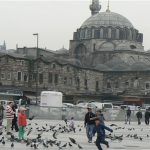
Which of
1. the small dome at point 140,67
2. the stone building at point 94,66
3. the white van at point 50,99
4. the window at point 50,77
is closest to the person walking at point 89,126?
the white van at point 50,99

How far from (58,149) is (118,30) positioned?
78.7m

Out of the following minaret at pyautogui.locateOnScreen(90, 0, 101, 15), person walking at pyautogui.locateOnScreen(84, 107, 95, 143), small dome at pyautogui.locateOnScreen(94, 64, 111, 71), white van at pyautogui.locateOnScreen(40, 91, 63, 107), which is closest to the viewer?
person walking at pyautogui.locateOnScreen(84, 107, 95, 143)

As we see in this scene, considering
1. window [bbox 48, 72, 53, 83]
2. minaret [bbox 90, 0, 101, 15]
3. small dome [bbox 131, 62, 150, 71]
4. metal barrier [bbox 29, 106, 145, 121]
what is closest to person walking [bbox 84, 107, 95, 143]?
metal barrier [bbox 29, 106, 145, 121]

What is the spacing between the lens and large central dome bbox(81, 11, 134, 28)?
9412 cm

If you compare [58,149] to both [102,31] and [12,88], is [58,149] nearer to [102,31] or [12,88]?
[12,88]

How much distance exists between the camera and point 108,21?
9456 centimetres

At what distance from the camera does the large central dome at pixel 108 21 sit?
94125mm

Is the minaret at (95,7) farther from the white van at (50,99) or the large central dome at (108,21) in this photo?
the white van at (50,99)

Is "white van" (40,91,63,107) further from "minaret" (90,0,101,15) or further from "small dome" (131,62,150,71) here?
"minaret" (90,0,101,15)

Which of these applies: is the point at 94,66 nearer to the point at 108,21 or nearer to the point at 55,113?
the point at 108,21

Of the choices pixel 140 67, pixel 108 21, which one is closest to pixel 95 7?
pixel 108 21

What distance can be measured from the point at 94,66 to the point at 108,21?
10342mm

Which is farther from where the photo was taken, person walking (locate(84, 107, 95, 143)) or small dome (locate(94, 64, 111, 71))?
small dome (locate(94, 64, 111, 71))

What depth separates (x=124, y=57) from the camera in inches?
3612
